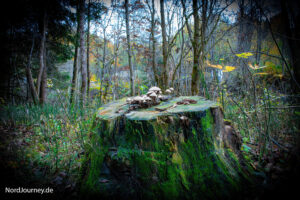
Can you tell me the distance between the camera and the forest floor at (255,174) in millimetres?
Result: 1271

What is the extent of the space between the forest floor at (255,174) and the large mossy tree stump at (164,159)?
0.22m

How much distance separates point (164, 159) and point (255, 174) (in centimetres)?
109

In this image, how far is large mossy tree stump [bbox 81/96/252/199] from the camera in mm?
1375

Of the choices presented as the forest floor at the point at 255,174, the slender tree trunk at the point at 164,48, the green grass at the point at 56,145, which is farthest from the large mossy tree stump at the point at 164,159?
the slender tree trunk at the point at 164,48

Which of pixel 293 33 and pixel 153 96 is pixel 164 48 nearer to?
pixel 293 33

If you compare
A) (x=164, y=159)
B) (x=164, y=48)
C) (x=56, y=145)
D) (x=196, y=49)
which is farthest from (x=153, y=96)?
(x=164, y=48)

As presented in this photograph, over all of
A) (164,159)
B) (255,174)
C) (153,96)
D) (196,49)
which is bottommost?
(255,174)

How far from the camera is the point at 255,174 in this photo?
1.50 meters

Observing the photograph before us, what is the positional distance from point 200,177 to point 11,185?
89.0 inches

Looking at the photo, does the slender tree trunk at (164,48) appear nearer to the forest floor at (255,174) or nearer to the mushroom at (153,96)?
the mushroom at (153,96)

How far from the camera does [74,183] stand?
1.71 metres

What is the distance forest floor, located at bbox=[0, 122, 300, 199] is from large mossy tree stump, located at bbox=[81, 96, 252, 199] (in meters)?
0.22

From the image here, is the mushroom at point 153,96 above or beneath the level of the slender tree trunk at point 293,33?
beneath

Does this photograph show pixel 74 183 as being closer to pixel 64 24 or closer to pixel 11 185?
pixel 11 185
